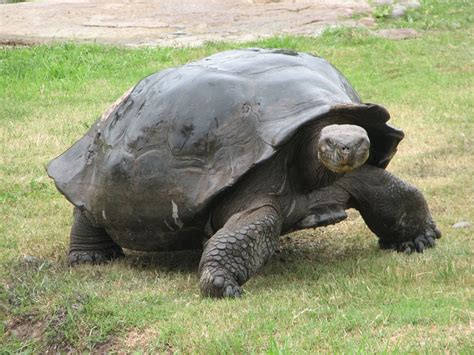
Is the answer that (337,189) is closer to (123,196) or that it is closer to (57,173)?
(123,196)

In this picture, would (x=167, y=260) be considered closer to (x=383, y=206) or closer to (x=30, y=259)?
(x=30, y=259)

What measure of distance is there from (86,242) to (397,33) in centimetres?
863

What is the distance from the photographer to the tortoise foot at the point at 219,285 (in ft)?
→ 15.1

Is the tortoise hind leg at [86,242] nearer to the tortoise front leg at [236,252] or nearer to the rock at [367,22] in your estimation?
the tortoise front leg at [236,252]

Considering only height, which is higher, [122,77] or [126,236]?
[126,236]

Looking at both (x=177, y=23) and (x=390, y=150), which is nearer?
(x=390, y=150)

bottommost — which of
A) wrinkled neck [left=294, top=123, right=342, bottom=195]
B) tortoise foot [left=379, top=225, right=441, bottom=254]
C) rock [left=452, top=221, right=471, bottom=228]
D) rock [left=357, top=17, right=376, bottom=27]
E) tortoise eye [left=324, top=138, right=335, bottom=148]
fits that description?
rock [left=357, top=17, right=376, bottom=27]

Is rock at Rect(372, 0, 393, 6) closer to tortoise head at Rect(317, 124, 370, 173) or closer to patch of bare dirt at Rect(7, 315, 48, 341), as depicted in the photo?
tortoise head at Rect(317, 124, 370, 173)

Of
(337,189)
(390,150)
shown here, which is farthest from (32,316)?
(390,150)

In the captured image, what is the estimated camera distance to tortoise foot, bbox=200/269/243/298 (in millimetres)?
4609

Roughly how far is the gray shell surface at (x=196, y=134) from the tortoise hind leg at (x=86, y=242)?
209 millimetres

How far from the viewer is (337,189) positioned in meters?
5.14

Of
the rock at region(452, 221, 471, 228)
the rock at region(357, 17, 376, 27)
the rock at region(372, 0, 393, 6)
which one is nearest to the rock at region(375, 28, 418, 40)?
the rock at region(357, 17, 376, 27)

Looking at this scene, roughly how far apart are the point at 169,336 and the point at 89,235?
5.44ft
